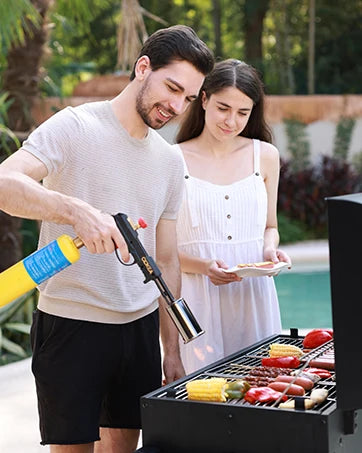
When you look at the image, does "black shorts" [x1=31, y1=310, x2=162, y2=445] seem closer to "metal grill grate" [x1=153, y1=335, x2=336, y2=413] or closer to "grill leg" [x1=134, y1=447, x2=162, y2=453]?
"metal grill grate" [x1=153, y1=335, x2=336, y2=413]

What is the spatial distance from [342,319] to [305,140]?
13142mm

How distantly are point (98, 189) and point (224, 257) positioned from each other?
0.97 meters

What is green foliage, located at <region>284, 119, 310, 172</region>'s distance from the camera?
577 inches

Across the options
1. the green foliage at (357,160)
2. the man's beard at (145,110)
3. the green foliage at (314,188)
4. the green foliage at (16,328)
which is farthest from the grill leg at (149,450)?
the green foliage at (357,160)

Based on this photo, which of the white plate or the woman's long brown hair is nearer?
the white plate

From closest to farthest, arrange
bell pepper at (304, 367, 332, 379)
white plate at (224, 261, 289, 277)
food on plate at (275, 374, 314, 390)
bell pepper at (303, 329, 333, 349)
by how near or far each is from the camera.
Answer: food on plate at (275, 374, 314, 390) → bell pepper at (304, 367, 332, 379) → bell pepper at (303, 329, 333, 349) → white plate at (224, 261, 289, 277)

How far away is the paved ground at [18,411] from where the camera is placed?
14.4 feet

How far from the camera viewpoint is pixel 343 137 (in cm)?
1496

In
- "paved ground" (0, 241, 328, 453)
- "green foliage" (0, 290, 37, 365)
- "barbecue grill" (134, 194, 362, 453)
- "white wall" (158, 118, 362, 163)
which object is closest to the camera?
"barbecue grill" (134, 194, 362, 453)

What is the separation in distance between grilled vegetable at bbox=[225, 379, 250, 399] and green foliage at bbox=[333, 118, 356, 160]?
1302cm

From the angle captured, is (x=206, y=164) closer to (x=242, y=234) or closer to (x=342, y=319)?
(x=242, y=234)

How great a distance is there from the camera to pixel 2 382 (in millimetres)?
5500

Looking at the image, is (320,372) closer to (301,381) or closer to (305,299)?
(301,381)

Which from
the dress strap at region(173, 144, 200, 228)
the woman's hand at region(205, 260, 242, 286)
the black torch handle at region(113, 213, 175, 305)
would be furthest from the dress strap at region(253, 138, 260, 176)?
the black torch handle at region(113, 213, 175, 305)
